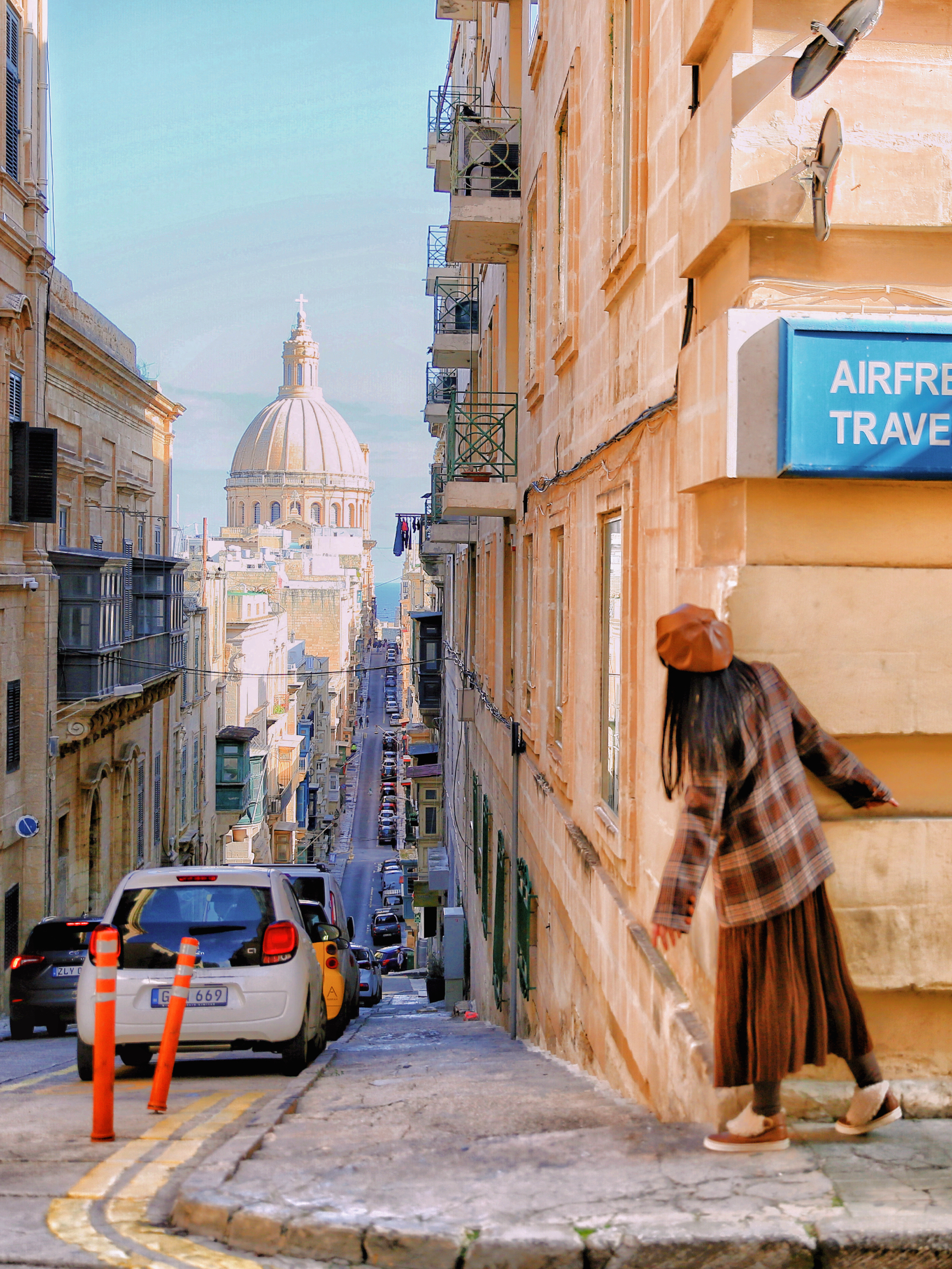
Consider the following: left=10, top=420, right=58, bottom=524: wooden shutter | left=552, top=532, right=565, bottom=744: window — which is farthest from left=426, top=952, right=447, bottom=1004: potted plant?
left=552, top=532, right=565, bottom=744: window

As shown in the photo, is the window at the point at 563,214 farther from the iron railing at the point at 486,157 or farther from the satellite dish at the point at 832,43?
the satellite dish at the point at 832,43

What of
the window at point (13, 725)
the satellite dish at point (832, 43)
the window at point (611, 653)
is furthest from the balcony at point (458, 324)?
the satellite dish at point (832, 43)

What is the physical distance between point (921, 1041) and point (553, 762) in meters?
5.95

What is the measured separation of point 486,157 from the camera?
14336 millimetres

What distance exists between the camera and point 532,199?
41.8ft

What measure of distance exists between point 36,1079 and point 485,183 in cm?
1091

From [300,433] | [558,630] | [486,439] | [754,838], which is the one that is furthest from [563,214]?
[300,433]

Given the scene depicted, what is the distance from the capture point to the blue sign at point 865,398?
13.6ft

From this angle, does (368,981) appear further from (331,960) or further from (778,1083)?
(778,1083)

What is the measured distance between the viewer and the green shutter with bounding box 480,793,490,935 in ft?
57.0

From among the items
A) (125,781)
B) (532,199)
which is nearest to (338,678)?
(125,781)

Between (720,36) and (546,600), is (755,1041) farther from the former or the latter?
(546,600)

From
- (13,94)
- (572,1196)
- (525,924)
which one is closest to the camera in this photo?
Answer: (572,1196)

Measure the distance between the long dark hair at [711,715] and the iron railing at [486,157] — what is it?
1117 centimetres
